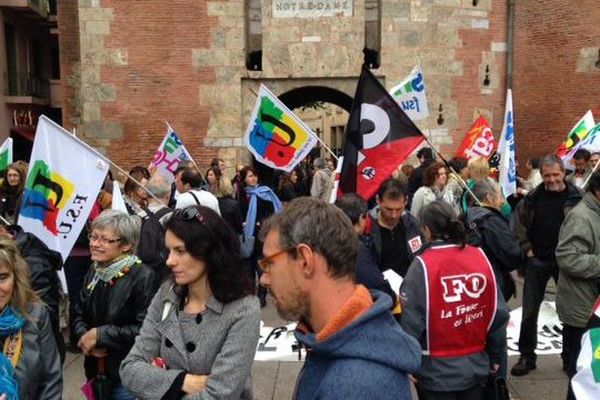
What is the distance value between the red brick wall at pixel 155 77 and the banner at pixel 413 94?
603cm

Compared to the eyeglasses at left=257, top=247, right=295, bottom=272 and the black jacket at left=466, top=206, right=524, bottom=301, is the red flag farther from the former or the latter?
the eyeglasses at left=257, top=247, right=295, bottom=272

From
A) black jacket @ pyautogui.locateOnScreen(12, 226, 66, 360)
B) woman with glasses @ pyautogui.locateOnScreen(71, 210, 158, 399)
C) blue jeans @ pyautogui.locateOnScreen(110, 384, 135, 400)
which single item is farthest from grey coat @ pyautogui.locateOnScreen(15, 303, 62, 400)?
black jacket @ pyautogui.locateOnScreen(12, 226, 66, 360)

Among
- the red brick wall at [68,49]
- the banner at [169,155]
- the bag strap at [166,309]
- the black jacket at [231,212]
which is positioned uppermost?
the red brick wall at [68,49]

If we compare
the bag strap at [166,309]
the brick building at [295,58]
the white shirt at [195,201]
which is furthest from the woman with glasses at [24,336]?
the brick building at [295,58]

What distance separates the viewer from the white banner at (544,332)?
20.1ft

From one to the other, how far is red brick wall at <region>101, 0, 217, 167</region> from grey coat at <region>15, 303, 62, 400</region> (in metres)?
11.0

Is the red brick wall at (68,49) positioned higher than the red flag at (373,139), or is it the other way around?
the red brick wall at (68,49)

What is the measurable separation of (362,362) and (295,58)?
→ 12.9 meters

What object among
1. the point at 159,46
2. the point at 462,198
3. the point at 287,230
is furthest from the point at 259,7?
the point at 287,230

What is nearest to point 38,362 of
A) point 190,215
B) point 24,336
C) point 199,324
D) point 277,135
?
point 24,336

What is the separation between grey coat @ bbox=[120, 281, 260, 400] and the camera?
2500 mm

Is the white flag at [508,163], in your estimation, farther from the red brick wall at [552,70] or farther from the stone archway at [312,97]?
the stone archway at [312,97]

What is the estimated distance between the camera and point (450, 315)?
128 inches

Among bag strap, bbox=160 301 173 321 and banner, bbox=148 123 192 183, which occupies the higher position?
banner, bbox=148 123 192 183
